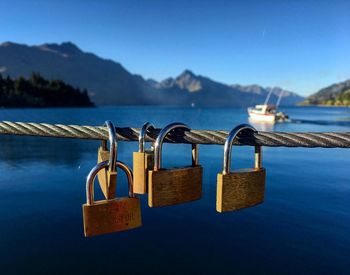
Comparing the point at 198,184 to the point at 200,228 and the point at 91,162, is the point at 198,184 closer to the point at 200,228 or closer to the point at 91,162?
the point at 200,228

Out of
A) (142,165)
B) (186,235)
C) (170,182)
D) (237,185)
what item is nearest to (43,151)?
(186,235)

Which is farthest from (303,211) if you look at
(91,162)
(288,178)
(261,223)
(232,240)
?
(91,162)

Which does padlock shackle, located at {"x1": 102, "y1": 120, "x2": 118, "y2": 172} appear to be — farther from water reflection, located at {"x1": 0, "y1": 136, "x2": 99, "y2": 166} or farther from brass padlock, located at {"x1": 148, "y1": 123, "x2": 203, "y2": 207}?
water reflection, located at {"x1": 0, "y1": 136, "x2": 99, "y2": 166}

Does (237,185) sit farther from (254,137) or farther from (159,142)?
(159,142)

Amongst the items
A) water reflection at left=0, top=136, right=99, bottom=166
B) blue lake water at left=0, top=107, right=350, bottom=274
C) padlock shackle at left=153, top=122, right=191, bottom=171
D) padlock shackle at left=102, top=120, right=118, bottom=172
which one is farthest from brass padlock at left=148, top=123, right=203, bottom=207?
water reflection at left=0, top=136, right=99, bottom=166

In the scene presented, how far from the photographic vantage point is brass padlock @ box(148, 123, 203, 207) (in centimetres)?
194

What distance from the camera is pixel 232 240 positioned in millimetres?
12453

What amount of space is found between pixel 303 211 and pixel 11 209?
14.0 m

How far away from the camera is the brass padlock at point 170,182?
194 cm

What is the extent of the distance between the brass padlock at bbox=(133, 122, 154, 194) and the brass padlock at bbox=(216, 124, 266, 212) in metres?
0.44

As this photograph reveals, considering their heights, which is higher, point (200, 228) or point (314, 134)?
point (314, 134)

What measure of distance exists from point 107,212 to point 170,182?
1.35ft

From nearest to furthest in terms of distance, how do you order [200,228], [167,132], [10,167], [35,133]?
1. [167,132]
2. [35,133]
3. [200,228]
4. [10,167]

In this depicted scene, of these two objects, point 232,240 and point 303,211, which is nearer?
point 232,240
